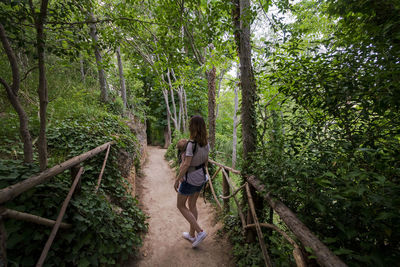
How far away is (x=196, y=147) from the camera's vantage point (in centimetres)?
244

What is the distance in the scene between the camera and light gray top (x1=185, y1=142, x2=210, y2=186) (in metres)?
2.44

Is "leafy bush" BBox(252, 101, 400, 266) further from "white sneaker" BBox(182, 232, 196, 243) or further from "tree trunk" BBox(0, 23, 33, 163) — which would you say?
"tree trunk" BBox(0, 23, 33, 163)

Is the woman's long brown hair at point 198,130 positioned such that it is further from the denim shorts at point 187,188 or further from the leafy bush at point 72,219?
the leafy bush at point 72,219

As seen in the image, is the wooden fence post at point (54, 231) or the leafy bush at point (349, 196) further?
the wooden fence post at point (54, 231)

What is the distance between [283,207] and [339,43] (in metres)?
1.91

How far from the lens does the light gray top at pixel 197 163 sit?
2441 millimetres

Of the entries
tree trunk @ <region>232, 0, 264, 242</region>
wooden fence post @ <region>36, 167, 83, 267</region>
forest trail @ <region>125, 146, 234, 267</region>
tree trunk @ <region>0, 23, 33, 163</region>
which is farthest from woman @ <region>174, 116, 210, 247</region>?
tree trunk @ <region>0, 23, 33, 163</region>

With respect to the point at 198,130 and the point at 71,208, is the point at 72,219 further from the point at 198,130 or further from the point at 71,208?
the point at 198,130

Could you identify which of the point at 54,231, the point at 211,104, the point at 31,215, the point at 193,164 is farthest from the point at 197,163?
the point at 211,104

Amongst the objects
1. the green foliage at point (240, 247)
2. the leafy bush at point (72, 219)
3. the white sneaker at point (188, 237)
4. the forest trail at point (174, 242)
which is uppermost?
the leafy bush at point (72, 219)

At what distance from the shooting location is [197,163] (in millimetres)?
2506

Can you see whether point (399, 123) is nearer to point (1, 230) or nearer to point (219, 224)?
point (1, 230)

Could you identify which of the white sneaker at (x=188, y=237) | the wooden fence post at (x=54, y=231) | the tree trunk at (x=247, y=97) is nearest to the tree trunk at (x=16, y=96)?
the wooden fence post at (x=54, y=231)

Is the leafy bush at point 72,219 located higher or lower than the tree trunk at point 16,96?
lower
